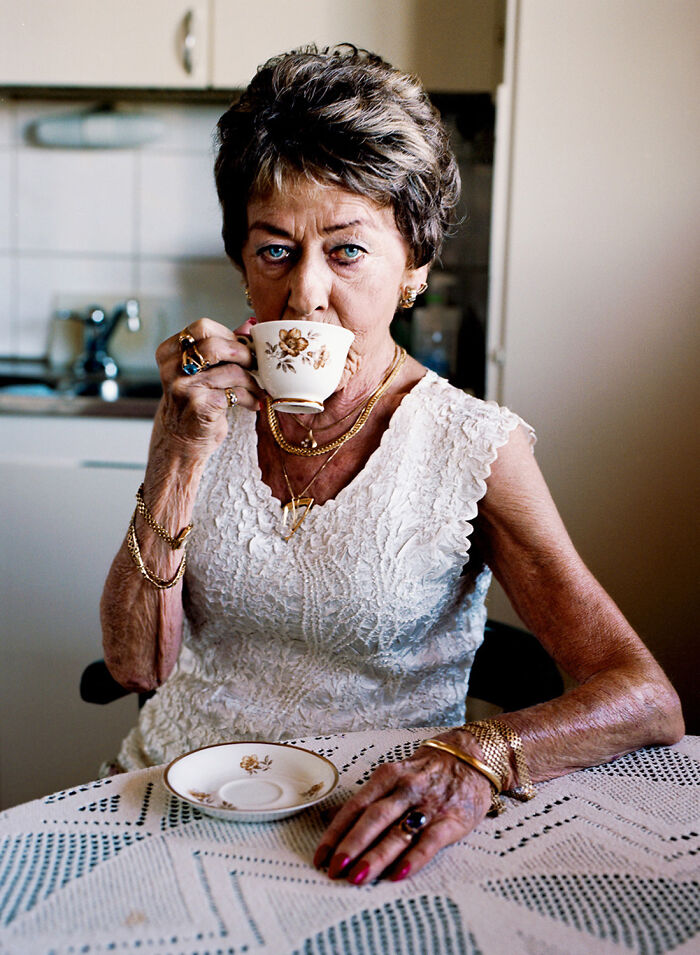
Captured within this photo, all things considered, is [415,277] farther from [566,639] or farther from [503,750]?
[503,750]

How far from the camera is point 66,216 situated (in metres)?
2.84

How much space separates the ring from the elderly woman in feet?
1.17

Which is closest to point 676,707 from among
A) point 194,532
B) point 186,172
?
point 194,532

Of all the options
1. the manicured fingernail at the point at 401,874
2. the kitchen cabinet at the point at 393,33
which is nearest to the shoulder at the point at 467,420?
the manicured fingernail at the point at 401,874

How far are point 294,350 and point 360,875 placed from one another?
0.49 metres

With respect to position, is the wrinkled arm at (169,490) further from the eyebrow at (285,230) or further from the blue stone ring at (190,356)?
the eyebrow at (285,230)

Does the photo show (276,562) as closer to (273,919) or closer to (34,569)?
(273,919)

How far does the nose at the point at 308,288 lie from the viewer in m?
1.10

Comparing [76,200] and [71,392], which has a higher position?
[76,200]

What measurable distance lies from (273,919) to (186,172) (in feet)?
8.41

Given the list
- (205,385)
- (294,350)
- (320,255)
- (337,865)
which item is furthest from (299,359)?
(337,865)

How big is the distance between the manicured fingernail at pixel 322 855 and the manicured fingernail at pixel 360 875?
0.03 m

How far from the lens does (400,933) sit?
58cm

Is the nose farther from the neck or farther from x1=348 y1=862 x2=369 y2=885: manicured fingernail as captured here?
x1=348 y1=862 x2=369 y2=885: manicured fingernail
